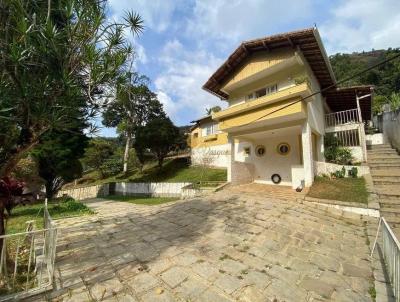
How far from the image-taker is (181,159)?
2750 cm

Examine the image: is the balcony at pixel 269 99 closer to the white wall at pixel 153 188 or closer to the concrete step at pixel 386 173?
the concrete step at pixel 386 173

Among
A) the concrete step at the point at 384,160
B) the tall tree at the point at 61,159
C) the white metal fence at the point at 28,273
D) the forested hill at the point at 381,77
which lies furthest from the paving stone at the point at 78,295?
the forested hill at the point at 381,77

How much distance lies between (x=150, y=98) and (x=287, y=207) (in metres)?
26.3

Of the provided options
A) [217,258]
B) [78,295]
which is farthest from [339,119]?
[78,295]

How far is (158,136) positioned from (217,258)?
18.7m

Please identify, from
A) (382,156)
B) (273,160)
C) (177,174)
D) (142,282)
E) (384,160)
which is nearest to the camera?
(142,282)

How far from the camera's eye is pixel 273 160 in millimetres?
15328

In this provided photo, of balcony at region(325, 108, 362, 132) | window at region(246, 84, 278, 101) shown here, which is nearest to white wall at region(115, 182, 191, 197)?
window at region(246, 84, 278, 101)

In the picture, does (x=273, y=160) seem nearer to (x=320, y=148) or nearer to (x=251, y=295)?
(x=320, y=148)

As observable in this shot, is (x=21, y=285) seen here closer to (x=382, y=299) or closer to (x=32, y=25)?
(x=32, y=25)

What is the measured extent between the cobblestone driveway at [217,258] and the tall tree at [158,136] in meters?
14.8

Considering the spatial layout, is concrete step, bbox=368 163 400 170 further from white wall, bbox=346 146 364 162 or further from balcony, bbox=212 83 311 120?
balcony, bbox=212 83 311 120

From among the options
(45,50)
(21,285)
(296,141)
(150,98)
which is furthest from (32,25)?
(150,98)

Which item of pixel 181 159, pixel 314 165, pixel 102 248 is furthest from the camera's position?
pixel 181 159
